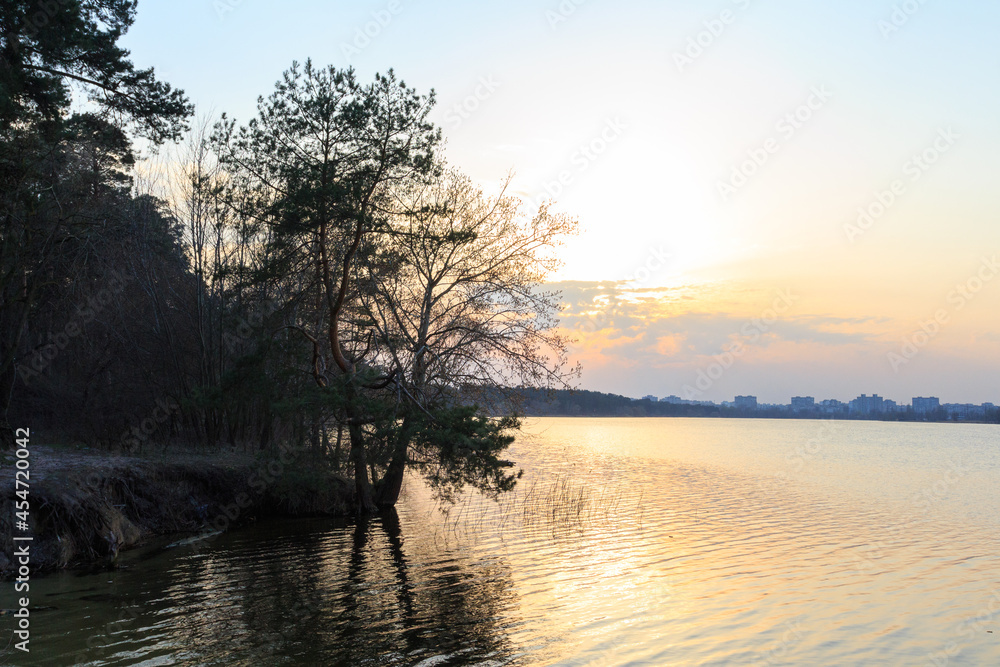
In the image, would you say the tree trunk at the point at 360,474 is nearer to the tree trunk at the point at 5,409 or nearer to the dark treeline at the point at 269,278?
the dark treeline at the point at 269,278

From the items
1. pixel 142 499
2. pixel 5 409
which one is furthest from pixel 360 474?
pixel 5 409

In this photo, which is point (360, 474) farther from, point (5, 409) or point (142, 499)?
point (5, 409)

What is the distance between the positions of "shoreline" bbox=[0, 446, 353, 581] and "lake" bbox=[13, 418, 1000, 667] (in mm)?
693

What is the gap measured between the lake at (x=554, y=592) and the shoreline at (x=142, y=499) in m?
0.69

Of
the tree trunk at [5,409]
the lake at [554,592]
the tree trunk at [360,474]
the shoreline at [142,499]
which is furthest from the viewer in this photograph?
the tree trunk at [360,474]

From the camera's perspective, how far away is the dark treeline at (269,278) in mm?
14453

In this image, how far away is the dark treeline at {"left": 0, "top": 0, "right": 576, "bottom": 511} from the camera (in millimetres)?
14453

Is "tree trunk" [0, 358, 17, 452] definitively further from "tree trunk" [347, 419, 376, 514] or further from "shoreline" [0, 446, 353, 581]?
"tree trunk" [347, 419, 376, 514]

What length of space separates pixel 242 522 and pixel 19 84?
441 inches

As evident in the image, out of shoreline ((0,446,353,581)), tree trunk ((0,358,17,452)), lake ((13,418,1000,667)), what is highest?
tree trunk ((0,358,17,452))

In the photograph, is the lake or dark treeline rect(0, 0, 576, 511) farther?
dark treeline rect(0, 0, 576, 511)

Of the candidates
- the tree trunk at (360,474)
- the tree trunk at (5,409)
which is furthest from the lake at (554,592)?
the tree trunk at (5,409)

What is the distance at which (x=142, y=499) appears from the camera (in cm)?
1531

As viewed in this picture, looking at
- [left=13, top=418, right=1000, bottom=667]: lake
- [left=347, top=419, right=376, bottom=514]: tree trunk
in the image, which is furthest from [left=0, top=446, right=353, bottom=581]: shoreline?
[left=13, top=418, right=1000, bottom=667]: lake
